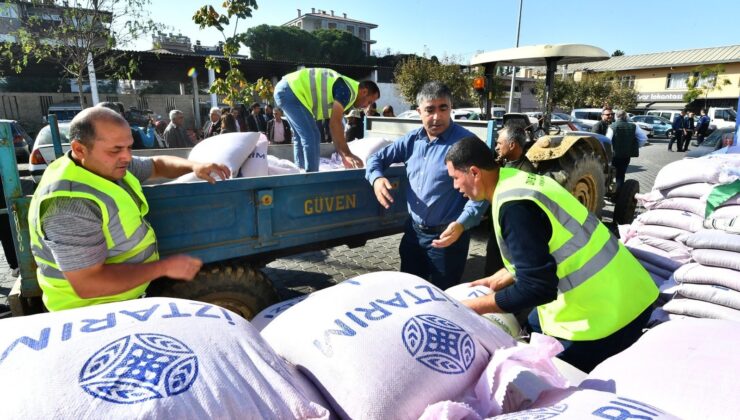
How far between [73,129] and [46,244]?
46 centimetres

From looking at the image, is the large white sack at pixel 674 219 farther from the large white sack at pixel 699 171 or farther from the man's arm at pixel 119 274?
the man's arm at pixel 119 274

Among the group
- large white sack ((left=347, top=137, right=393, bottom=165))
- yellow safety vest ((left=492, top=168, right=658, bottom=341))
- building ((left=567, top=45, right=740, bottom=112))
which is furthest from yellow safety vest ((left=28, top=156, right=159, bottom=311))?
building ((left=567, top=45, right=740, bottom=112))

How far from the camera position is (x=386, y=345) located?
137cm

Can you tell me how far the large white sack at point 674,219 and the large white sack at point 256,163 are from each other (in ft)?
9.42

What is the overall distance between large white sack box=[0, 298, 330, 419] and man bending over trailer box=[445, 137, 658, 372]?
0.95 metres

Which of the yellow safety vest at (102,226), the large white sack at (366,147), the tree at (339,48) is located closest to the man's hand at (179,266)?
the yellow safety vest at (102,226)

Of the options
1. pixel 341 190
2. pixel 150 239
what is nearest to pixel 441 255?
pixel 341 190

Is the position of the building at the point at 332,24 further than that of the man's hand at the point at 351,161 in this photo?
Yes

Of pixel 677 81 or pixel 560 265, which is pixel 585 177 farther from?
pixel 677 81

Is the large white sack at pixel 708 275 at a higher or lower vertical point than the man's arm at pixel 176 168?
lower

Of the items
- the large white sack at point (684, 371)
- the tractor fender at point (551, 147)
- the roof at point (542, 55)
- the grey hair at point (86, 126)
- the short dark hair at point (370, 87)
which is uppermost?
the roof at point (542, 55)

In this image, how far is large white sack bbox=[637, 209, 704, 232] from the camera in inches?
115

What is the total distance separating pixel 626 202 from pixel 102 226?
19.1ft

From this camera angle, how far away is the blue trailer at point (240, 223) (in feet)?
6.95
